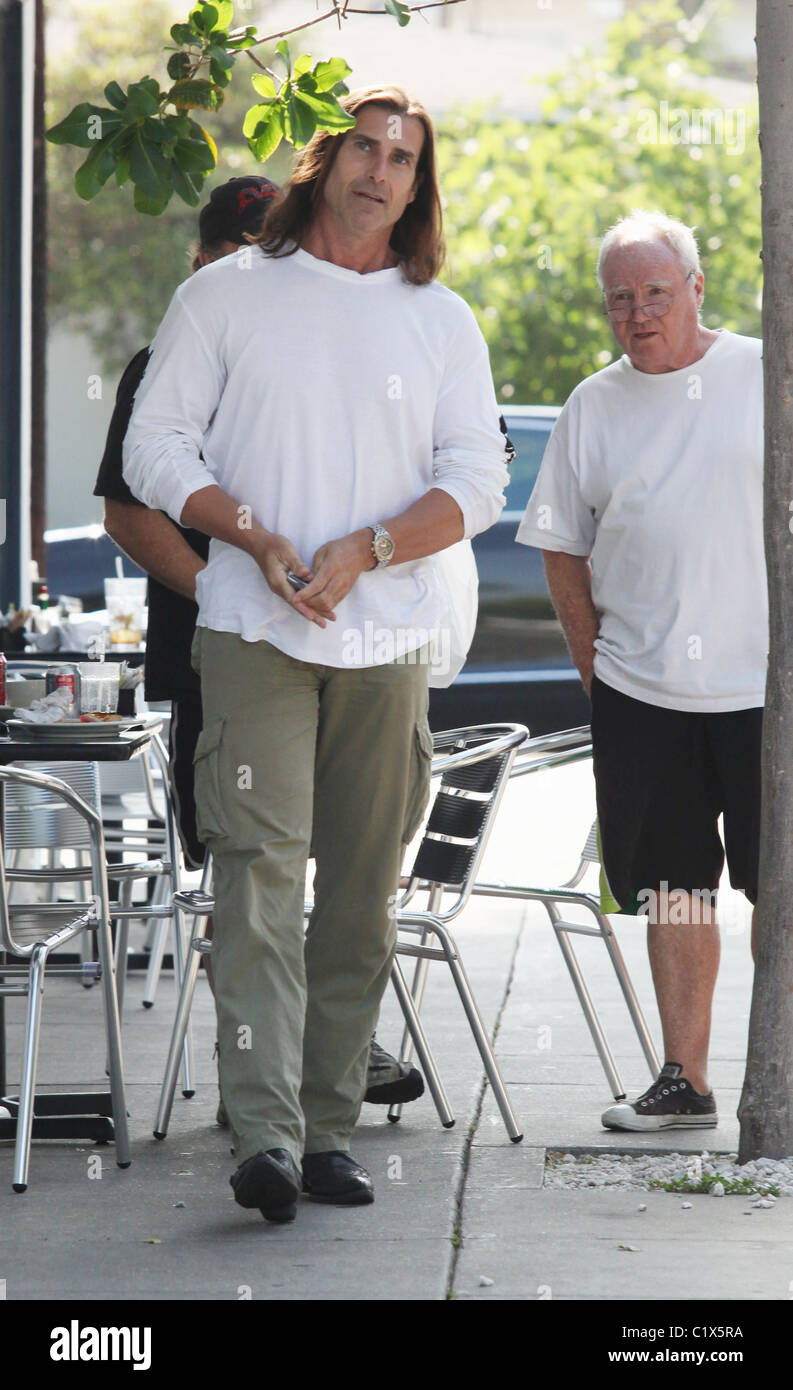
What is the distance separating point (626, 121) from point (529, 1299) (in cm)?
2433

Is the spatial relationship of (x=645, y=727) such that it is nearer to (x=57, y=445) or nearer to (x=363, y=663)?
(x=363, y=663)

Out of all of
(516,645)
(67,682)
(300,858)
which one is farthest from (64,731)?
(516,645)

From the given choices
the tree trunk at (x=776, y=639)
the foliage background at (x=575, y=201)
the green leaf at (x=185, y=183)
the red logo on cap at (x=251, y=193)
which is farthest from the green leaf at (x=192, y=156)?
the foliage background at (x=575, y=201)

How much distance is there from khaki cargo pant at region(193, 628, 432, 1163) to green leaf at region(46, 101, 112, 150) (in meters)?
1.00

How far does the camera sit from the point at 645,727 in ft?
14.9

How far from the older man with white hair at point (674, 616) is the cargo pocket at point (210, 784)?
1.24 metres

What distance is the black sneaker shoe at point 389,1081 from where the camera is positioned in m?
4.44

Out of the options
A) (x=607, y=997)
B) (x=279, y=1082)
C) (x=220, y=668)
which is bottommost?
(x=607, y=997)

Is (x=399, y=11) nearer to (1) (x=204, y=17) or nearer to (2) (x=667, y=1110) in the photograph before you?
(1) (x=204, y=17)

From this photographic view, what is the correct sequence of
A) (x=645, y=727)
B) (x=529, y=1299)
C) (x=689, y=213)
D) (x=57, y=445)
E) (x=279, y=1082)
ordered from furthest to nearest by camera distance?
(x=57, y=445)
(x=689, y=213)
(x=645, y=727)
(x=279, y=1082)
(x=529, y=1299)

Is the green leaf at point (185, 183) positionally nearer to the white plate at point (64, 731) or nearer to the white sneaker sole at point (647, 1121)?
the white plate at point (64, 731)

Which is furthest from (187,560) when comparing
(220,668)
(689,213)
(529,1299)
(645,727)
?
(689,213)

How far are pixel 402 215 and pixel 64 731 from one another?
1280 millimetres

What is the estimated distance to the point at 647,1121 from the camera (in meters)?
4.45
